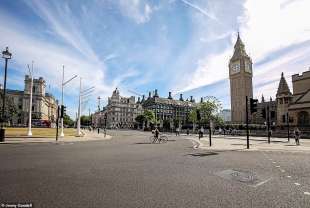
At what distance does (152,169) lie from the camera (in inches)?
380

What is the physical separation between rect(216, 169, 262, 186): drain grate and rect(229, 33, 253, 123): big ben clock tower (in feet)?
334

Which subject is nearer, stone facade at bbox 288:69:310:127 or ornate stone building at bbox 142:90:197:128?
stone facade at bbox 288:69:310:127

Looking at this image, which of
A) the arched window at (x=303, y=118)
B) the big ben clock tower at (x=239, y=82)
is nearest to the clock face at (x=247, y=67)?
the big ben clock tower at (x=239, y=82)

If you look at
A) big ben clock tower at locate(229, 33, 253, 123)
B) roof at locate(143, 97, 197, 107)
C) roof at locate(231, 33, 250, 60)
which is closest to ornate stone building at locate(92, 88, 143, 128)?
roof at locate(143, 97, 197, 107)

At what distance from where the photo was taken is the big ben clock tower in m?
109

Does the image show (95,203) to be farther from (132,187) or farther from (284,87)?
(284,87)

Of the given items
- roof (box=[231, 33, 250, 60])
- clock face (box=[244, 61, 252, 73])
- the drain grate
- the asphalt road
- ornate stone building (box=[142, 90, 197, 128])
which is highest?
roof (box=[231, 33, 250, 60])

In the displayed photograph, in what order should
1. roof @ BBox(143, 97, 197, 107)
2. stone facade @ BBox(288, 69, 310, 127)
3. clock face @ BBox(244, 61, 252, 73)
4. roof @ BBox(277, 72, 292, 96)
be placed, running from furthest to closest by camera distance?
roof @ BBox(143, 97, 197, 107) → clock face @ BBox(244, 61, 252, 73) → roof @ BBox(277, 72, 292, 96) → stone facade @ BBox(288, 69, 310, 127)

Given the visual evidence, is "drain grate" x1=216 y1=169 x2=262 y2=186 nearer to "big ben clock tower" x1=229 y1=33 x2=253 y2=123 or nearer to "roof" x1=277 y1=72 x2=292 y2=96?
"roof" x1=277 y1=72 x2=292 y2=96

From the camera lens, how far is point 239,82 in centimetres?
11244

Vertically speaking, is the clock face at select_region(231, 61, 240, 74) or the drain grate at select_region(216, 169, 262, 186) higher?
the clock face at select_region(231, 61, 240, 74)

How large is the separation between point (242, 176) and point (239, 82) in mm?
110525

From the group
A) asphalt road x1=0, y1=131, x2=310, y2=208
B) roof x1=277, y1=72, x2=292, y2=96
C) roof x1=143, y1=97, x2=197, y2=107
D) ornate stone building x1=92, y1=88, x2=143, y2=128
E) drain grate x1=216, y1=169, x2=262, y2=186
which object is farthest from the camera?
roof x1=143, y1=97, x2=197, y2=107

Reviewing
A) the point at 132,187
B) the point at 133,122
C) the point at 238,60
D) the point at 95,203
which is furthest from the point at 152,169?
the point at 133,122
